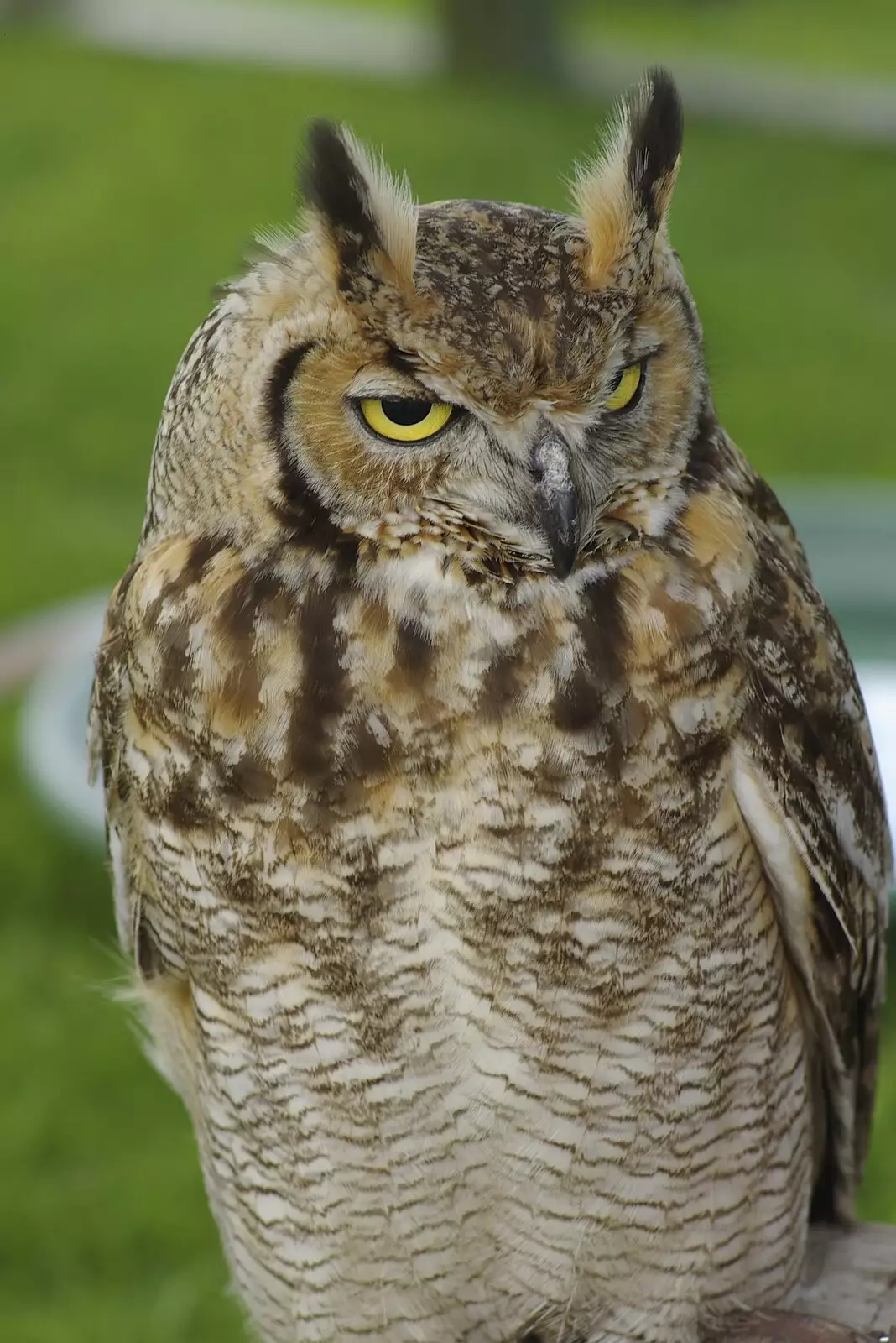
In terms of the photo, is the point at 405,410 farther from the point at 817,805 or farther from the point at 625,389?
the point at 817,805

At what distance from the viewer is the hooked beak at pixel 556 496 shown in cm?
125

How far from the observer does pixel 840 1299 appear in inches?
71.9

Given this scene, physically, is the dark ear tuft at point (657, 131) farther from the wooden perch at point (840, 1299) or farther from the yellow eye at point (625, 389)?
the wooden perch at point (840, 1299)

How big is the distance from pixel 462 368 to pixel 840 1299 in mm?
1147

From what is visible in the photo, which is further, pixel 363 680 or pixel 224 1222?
pixel 224 1222

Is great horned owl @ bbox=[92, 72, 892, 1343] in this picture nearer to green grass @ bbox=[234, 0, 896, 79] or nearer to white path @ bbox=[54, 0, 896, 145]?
white path @ bbox=[54, 0, 896, 145]

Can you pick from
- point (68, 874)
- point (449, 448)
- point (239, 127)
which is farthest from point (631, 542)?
point (239, 127)

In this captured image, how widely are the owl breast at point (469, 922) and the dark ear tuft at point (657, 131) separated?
0.31 meters

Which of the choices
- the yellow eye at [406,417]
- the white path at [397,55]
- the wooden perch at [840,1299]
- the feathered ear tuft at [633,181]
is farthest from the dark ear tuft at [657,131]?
the white path at [397,55]

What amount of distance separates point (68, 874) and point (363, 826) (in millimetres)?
2552

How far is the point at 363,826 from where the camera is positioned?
4.55 ft

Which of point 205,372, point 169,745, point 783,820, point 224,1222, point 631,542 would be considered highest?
point 205,372

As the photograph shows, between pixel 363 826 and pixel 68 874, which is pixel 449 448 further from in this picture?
pixel 68 874

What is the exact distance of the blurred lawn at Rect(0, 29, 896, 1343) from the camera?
299cm
